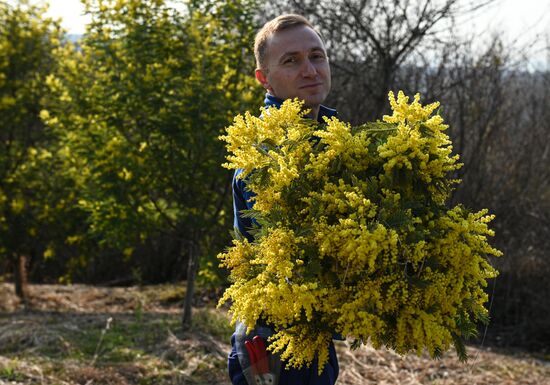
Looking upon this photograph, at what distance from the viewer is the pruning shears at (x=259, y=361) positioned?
7.48 feet

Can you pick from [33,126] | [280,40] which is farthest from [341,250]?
[33,126]

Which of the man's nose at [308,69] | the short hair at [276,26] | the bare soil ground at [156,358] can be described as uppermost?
the short hair at [276,26]

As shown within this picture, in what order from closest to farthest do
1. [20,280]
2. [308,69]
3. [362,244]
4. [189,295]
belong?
[362,244] < [308,69] < [189,295] < [20,280]

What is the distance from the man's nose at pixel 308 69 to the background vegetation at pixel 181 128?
2445 mm

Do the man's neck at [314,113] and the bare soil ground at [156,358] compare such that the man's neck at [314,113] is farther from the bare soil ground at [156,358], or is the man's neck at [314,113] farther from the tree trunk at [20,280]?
the tree trunk at [20,280]

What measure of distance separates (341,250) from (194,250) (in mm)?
4390

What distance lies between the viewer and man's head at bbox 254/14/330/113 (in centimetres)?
254

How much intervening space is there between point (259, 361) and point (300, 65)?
3.54 feet

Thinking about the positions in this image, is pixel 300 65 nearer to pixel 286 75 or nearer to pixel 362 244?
pixel 286 75

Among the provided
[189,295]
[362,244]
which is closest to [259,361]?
[362,244]

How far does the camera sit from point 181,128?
5578 mm

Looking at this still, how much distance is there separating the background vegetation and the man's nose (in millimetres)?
Result: 2445

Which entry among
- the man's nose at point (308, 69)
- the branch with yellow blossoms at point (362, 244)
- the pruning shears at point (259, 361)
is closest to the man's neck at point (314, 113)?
the man's nose at point (308, 69)

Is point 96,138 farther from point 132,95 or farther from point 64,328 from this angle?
point 64,328
